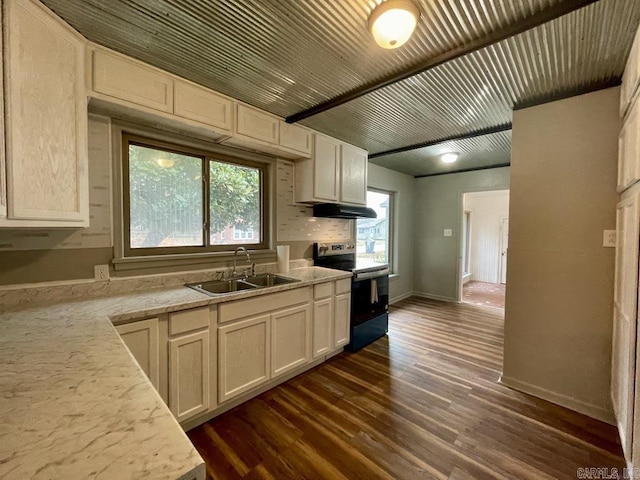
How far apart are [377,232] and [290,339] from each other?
3.04 meters

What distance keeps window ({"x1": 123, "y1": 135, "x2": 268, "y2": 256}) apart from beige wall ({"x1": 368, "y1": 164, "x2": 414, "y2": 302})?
248 cm

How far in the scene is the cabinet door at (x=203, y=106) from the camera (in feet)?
6.48

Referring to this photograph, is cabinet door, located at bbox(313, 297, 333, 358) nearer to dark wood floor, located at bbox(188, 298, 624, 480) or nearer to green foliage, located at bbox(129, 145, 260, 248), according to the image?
dark wood floor, located at bbox(188, 298, 624, 480)

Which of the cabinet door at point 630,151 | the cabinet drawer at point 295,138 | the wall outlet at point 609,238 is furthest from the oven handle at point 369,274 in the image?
the cabinet door at point 630,151

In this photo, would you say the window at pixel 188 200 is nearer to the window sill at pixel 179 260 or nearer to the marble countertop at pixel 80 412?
the window sill at pixel 179 260

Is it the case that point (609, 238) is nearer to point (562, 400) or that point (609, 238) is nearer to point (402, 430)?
point (562, 400)

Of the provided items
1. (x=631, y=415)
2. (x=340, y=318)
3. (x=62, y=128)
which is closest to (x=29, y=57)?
(x=62, y=128)

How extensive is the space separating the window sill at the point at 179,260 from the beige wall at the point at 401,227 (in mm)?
2750

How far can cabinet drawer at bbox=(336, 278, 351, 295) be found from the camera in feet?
9.31

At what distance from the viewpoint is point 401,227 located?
5152mm

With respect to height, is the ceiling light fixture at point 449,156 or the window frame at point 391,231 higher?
the ceiling light fixture at point 449,156

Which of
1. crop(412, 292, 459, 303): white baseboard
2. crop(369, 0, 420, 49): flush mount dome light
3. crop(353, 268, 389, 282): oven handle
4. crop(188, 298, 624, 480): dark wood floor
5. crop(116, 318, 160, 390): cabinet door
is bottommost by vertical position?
crop(188, 298, 624, 480): dark wood floor

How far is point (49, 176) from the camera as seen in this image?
137 centimetres

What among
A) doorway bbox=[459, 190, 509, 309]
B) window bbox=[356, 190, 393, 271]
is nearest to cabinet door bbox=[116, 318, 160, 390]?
window bbox=[356, 190, 393, 271]
